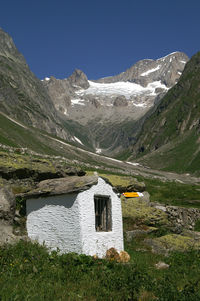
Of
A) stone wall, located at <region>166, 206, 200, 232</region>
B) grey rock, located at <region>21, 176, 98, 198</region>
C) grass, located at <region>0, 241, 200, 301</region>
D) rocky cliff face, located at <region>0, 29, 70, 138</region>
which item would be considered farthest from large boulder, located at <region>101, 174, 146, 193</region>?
rocky cliff face, located at <region>0, 29, 70, 138</region>

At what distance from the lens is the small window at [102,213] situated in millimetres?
16000

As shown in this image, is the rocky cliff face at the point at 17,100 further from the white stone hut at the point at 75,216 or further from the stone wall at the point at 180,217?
the white stone hut at the point at 75,216

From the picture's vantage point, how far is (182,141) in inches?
6422

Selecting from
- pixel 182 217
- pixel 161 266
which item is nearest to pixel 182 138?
pixel 182 217

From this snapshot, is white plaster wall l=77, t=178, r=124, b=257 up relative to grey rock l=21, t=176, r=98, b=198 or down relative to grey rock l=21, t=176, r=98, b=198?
down

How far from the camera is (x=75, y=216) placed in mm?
14141

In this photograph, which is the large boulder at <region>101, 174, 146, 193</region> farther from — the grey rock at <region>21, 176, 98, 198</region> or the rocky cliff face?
the rocky cliff face

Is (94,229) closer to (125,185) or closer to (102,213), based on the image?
(102,213)

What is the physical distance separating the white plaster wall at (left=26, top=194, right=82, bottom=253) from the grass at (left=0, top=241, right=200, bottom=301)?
732 millimetres

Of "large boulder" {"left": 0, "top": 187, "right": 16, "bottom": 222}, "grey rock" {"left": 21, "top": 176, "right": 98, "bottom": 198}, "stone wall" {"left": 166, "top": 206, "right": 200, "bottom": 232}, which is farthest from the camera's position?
"stone wall" {"left": 166, "top": 206, "right": 200, "bottom": 232}

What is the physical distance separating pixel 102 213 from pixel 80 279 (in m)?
5.63

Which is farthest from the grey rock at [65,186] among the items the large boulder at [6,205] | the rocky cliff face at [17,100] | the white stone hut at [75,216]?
the rocky cliff face at [17,100]

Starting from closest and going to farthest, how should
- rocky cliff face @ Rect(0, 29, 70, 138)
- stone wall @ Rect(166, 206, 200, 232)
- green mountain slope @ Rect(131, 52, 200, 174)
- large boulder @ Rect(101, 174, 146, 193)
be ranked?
1. stone wall @ Rect(166, 206, 200, 232)
2. large boulder @ Rect(101, 174, 146, 193)
3. green mountain slope @ Rect(131, 52, 200, 174)
4. rocky cliff face @ Rect(0, 29, 70, 138)

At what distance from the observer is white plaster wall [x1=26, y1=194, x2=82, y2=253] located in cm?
1414
